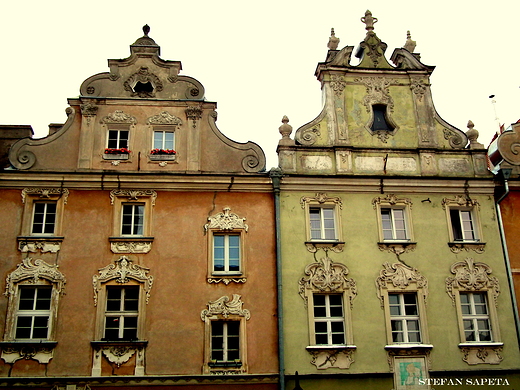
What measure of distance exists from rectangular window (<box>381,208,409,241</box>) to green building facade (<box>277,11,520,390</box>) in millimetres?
32

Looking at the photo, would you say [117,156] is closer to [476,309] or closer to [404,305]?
[404,305]

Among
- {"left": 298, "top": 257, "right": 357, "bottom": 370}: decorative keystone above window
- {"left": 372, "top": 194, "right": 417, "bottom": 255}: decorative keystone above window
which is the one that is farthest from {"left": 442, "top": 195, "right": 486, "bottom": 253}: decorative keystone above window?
{"left": 298, "top": 257, "right": 357, "bottom": 370}: decorative keystone above window

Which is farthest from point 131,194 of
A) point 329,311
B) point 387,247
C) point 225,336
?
point 387,247

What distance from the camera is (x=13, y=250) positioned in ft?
56.2

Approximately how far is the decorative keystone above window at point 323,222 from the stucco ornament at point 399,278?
4.78ft

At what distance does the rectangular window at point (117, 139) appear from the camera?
18.8m

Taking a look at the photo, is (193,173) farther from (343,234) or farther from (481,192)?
(481,192)

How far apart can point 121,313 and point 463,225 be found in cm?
1065

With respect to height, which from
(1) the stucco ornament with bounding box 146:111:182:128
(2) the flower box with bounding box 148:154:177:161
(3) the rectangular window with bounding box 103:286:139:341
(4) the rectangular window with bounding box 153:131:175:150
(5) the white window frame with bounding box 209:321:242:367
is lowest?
(5) the white window frame with bounding box 209:321:242:367

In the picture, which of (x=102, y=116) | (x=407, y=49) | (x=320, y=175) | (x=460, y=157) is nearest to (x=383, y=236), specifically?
(x=320, y=175)

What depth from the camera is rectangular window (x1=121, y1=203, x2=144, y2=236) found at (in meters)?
17.9

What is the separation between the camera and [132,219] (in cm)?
1798

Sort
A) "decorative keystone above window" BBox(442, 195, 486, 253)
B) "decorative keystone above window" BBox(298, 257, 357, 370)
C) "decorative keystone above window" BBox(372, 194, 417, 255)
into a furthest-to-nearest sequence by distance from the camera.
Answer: "decorative keystone above window" BBox(442, 195, 486, 253), "decorative keystone above window" BBox(372, 194, 417, 255), "decorative keystone above window" BBox(298, 257, 357, 370)

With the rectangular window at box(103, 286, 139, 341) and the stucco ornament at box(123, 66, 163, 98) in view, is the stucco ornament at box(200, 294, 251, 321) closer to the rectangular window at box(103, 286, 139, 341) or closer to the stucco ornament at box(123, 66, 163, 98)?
the rectangular window at box(103, 286, 139, 341)
